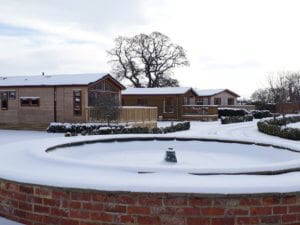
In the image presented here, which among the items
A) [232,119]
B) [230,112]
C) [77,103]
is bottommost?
[232,119]

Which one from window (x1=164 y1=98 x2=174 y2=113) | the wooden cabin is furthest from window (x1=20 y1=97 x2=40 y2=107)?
window (x1=164 y1=98 x2=174 y2=113)

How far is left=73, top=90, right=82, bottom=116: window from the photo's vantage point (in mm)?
28219

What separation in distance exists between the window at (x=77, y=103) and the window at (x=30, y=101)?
3.03 metres

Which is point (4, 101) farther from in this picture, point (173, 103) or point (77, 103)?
point (173, 103)

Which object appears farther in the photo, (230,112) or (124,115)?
(230,112)

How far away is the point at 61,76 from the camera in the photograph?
31.3 metres

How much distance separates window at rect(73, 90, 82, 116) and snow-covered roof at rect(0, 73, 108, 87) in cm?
68

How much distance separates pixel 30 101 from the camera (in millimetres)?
30062

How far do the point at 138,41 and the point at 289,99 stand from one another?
75.9ft

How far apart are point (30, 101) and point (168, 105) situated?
15157 mm

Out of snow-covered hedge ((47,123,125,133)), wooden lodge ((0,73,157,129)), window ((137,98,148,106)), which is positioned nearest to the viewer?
snow-covered hedge ((47,123,125,133))

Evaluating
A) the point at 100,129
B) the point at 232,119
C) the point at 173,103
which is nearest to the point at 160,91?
the point at 173,103

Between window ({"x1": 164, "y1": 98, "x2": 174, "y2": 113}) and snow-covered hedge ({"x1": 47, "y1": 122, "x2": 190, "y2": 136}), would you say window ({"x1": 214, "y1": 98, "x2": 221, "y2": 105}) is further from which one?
snow-covered hedge ({"x1": 47, "y1": 122, "x2": 190, "y2": 136})

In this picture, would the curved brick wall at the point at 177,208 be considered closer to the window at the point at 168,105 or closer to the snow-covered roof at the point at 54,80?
the snow-covered roof at the point at 54,80
